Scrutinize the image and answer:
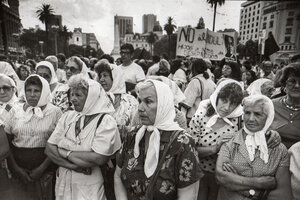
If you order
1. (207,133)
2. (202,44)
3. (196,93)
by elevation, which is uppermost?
(202,44)

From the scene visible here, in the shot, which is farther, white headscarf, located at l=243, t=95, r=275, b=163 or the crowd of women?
white headscarf, located at l=243, t=95, r=275, b=163

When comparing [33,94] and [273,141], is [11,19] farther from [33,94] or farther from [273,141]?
[273,141]

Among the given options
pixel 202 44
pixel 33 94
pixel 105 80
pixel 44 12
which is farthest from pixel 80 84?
pixel 44 12

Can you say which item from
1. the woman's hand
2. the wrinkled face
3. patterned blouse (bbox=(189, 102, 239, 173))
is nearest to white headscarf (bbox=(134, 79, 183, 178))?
patterned blouse (bbox=(189, 102, 239, 173))

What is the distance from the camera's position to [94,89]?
2.54 metres

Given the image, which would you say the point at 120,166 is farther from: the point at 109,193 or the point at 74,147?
the point at 109,193

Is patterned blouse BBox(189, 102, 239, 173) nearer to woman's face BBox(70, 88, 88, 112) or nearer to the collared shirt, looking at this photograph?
the collared shirt

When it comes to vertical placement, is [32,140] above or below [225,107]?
below

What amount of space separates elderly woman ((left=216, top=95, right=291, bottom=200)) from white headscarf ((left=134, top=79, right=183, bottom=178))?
0.72 m

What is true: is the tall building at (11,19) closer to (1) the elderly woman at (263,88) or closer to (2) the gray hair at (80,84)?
(2) the gray hair at (80,84)

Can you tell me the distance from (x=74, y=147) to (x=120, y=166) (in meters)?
0.55

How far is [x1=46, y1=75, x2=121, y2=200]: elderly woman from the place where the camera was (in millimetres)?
2439

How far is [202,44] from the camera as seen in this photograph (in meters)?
8.00

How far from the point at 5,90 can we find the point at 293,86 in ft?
11.6
